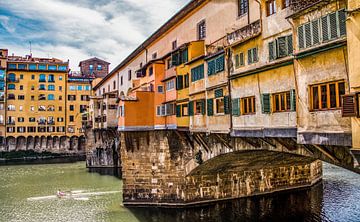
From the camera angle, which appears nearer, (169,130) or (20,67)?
(169,130)

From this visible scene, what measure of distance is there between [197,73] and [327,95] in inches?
397

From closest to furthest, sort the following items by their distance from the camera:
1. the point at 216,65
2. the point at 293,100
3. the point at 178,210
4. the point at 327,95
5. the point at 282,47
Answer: the point at 327,95, the point at 293,100, the point at 282,47, the point at 216,65, the point at 178,210

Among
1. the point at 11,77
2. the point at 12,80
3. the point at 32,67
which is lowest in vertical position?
the point at 12,80

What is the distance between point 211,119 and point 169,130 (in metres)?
6.99

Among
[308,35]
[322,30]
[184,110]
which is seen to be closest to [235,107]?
[308,35]

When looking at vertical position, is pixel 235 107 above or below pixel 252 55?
below

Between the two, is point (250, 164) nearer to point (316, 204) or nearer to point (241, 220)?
point (241, 220)

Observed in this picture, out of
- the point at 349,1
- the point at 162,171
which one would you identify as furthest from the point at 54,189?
the point at 349,1

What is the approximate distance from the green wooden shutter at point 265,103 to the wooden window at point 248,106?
0.70 m

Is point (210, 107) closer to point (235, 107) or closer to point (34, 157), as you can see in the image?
point (235, 107)

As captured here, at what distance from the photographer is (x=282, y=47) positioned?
38.6 feet

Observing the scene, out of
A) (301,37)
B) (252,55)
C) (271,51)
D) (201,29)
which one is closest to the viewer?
(301,37)

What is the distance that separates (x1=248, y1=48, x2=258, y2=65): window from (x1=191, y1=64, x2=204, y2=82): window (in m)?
5.06

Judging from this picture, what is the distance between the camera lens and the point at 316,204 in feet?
81.7
